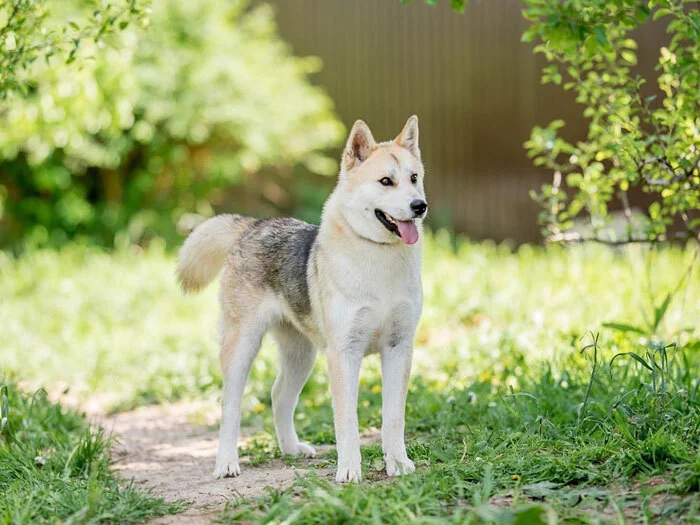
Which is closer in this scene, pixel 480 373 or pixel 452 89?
pixel 480 373

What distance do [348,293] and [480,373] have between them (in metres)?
2.08

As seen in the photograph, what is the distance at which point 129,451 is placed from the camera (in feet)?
16.7

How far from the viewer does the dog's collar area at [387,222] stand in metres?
3.98

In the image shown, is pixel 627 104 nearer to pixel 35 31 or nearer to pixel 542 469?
pixel 542 469

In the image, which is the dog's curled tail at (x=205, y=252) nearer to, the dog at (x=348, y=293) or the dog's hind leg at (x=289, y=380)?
the dog at (x=348, y=293)

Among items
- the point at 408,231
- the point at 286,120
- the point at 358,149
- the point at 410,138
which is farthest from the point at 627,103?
the point at 286,120

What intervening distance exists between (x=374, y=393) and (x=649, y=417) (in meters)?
2.34

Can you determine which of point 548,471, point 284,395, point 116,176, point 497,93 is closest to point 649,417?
point 548,471

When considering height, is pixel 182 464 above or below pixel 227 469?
below

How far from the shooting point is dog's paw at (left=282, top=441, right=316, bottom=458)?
466 cm

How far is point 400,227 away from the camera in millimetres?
3963

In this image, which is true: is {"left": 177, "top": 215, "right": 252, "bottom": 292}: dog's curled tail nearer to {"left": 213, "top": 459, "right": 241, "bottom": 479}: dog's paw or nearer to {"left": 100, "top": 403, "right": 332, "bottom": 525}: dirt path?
{"left": 100, "top": 403, "right": 332, "bottom": 525}: dirt path

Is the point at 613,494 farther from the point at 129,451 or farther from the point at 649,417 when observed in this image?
the point at 129,451

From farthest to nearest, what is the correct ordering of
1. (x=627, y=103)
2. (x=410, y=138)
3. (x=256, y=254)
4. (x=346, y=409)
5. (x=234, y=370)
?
(x=627, y=103) < (x=256, y=254) < (x=234, y=370) < (x=410, y=138) < (x=346, y=409)
